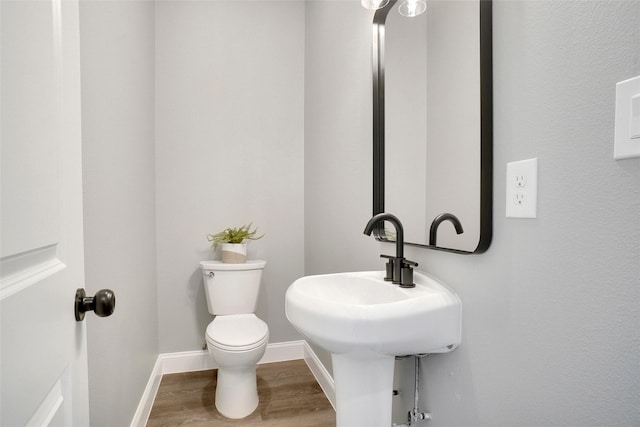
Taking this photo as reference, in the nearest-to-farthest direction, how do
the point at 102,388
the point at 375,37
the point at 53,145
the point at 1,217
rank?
the point at 1,217
the point at 53,145
the point at 102,388
the point at 375,37

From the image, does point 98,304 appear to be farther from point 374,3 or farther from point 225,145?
point 225,145

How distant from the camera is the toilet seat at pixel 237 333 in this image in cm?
175

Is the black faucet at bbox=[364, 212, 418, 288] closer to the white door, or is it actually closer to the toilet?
the white door

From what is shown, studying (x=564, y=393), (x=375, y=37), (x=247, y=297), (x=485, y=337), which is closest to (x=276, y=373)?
(x=247, y=297)

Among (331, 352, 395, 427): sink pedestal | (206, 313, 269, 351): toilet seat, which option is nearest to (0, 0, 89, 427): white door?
(331, 352, 395, 427): sink pedestal

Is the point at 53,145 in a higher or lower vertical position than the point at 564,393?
higher

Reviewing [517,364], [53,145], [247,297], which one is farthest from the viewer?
[247,297]

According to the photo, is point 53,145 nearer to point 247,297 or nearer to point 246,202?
point 247,297

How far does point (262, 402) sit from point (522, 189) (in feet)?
6.06

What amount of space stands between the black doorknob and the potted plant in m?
1.57

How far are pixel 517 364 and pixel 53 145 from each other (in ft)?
3.32

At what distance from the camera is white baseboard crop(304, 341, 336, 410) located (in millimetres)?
1914

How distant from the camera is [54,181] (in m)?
0.55

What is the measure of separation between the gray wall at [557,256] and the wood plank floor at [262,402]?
105 centimetres
